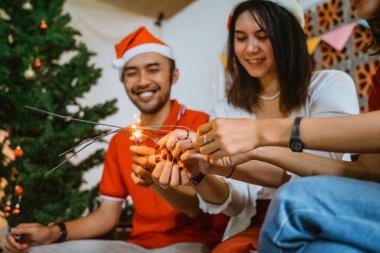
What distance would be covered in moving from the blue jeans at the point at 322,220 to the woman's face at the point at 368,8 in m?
0.70

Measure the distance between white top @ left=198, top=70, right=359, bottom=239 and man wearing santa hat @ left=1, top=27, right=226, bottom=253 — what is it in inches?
8.3

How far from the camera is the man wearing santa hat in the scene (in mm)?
1868

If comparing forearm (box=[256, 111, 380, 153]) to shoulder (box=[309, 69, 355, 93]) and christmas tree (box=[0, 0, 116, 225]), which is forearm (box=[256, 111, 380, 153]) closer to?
shoulder (box=[309, 69, 355, 93])

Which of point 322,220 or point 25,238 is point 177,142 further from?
point 25,238

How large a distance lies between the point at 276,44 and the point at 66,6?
13.3 feet

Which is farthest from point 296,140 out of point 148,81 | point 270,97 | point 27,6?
point 27,6

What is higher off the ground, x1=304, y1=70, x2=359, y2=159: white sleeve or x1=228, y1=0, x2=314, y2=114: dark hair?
x1=228, y1=0, x2=314, y2=114: dark hair

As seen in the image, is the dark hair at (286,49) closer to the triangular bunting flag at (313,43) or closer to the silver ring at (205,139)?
the silver ring at (205,139)

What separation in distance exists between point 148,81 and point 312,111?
101 cm

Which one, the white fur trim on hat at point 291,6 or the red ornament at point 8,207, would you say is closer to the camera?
the white fur trim on hat at point 291,6

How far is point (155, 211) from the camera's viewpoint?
2100 millimetres

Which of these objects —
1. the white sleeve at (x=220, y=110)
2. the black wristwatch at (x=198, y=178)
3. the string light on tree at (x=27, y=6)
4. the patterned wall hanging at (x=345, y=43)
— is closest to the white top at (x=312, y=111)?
the black wristwatch at (x=198, y=178)

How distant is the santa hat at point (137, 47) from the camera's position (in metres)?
2.43

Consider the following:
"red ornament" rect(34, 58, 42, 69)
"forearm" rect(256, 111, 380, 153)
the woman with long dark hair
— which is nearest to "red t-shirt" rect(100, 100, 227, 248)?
the woman with long dark hair
